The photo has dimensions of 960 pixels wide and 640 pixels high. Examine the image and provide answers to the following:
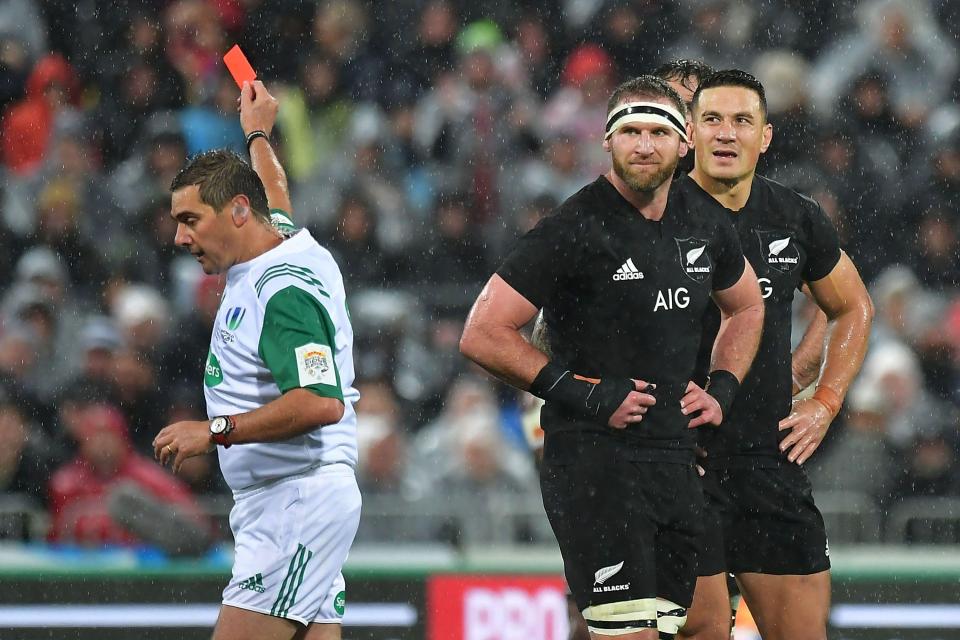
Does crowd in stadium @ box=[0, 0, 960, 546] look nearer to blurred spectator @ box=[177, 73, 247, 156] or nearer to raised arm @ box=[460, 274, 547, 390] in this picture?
blurred spectator @ box=[177, 73, 247, 156]

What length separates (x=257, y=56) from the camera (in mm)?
13258

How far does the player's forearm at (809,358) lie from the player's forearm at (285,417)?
2.55m

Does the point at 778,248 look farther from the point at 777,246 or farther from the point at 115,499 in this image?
the point at 115,499

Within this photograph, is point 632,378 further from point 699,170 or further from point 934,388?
point 934,388

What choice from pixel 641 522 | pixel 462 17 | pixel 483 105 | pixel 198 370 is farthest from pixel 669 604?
pixel 462 17

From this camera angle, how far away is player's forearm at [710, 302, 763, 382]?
6.02m

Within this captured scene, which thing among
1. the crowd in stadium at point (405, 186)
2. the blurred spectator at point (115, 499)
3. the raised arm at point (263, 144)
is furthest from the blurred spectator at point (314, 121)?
the raised arm at point (263, 144)

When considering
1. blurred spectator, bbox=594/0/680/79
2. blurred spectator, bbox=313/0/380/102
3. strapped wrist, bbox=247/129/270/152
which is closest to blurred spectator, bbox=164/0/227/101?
blurred spectator, bbox=313/0/380/102

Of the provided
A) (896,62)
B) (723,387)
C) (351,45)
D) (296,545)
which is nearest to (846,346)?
(723,387)

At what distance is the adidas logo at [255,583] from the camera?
214 inches

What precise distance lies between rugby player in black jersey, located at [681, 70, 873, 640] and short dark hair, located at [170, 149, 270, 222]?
1.81 meters

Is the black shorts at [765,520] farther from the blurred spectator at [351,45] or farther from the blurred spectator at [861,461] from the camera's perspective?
the blurred spectator at [351,45]

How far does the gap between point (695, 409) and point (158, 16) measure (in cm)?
855

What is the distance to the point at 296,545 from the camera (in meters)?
5.49
